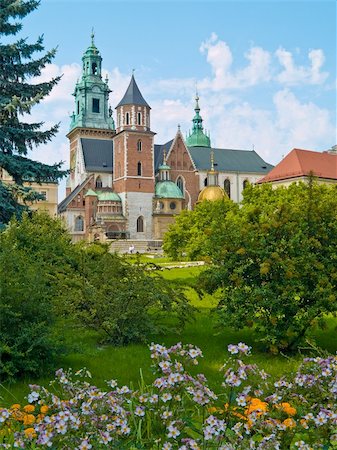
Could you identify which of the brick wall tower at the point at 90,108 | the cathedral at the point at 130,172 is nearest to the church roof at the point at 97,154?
the cathedral at the point at 130,172

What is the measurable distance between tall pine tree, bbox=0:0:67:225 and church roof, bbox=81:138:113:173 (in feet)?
139

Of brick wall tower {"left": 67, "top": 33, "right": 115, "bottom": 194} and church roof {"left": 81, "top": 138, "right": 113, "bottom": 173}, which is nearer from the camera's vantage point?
church roof {"left": 81, "top": 138, "right": 113, "bottom": 173}

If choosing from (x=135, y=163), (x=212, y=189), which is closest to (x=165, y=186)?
(x=135, y=163)

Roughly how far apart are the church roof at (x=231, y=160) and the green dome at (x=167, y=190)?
284 inches

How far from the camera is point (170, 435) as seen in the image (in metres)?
2.75

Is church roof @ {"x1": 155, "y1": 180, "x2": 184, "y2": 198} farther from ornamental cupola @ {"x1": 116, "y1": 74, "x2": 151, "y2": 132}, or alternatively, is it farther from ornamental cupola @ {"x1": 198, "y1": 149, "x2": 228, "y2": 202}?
ornamental cupola @ {"x1": 116, "y1": 74, "x2": 151, "y2": 132}

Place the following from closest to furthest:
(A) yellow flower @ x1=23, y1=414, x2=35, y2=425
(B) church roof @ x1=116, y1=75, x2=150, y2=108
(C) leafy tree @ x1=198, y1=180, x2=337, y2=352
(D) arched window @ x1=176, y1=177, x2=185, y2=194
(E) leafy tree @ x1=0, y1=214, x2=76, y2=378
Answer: (A) yellow flower @ x1=23, y1=414, x2=35, y2=425
(E) leafy tree @ x1=0, y1=214, x2=76, y2=378
(C) leafy tree @ x1=198, y1=180, x2=337, y2=352
(B) church roof @ x1=116, y1=75, x2=150, y2=108
(D) arched window @ x1=176, y1=177, x2=185, y2=194

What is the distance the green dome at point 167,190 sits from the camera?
5522 cm

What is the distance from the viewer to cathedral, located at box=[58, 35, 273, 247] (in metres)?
53.8

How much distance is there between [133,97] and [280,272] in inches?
2022

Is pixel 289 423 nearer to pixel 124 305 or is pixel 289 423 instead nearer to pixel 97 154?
pixel 124 305

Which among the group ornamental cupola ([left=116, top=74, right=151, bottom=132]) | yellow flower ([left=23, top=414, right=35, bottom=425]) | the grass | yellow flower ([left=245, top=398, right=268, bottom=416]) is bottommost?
the grass

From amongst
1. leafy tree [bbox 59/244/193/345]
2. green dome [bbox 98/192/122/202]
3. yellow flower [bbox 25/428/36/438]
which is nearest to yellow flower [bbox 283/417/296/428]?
yellow flower [bbox 25/428/36/438]

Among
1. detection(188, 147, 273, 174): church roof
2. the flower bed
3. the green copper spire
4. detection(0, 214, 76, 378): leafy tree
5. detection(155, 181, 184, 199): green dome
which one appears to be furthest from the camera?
the green copper spire
